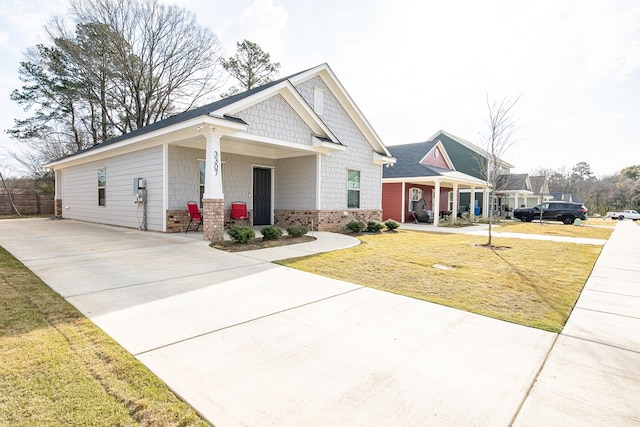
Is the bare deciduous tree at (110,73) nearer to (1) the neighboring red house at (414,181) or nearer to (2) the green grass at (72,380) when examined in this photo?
(1) the neighboring red house at (414,181)

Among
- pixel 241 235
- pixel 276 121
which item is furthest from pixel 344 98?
pixel 241 235

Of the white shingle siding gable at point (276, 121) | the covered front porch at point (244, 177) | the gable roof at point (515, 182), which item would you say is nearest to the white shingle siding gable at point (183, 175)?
the covered front porch at point (244, 177)

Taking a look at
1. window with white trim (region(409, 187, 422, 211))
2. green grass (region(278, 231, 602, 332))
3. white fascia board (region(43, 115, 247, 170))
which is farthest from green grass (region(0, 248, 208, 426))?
Answer: window with white trim (region(409, 187, 422, 211))

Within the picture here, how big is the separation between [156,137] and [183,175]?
1.44 meters

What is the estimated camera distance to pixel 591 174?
204ft

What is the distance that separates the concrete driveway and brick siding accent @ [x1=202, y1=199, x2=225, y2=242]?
3.28 m

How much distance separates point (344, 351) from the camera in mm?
2918

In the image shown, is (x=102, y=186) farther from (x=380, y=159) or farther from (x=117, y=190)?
(x=380, y=159)

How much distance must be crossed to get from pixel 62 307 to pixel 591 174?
264 ft

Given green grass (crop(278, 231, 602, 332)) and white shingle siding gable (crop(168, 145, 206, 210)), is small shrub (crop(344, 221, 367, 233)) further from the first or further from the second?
white shingle siding gable (crop(168, 145, 206, 210))

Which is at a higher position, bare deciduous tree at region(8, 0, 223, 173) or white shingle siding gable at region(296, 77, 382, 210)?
bare deciduous tree at region(8, 0, 223, 173)

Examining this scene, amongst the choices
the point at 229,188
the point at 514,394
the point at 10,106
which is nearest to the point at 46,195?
the point at 10,106

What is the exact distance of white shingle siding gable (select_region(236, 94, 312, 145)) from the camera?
383 inches

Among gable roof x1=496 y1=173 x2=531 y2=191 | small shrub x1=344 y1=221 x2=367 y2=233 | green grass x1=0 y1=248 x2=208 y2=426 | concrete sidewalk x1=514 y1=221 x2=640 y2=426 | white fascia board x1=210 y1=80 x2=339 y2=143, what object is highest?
white fascia board x1=210 y1=80 x2=339 y2=143
